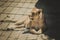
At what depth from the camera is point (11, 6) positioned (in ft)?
8.23

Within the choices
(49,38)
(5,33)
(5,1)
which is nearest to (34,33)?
(49,38)

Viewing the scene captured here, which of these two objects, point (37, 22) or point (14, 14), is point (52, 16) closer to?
point (37, 22)

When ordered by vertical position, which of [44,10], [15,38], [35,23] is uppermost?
A: [44,10]

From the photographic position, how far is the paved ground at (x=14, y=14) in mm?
1743

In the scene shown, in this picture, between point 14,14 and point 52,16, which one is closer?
point 52,16

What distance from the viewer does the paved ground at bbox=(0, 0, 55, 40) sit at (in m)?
1.74

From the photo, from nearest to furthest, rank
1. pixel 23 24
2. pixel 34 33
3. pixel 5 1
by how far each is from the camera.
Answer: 1. pixel 34 33
2. pixel 23 24
3. pixel 5 1

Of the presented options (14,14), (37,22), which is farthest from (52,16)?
(14,14)

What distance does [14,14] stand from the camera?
2240 millimetres

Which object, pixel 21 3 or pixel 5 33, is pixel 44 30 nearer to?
pixel 5 33

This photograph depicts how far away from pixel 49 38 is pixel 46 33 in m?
0.10

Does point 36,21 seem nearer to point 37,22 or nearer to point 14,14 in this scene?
A: point 37,22

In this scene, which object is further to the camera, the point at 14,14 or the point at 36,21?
the point at 14,14

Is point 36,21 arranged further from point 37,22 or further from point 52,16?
point 52,16
